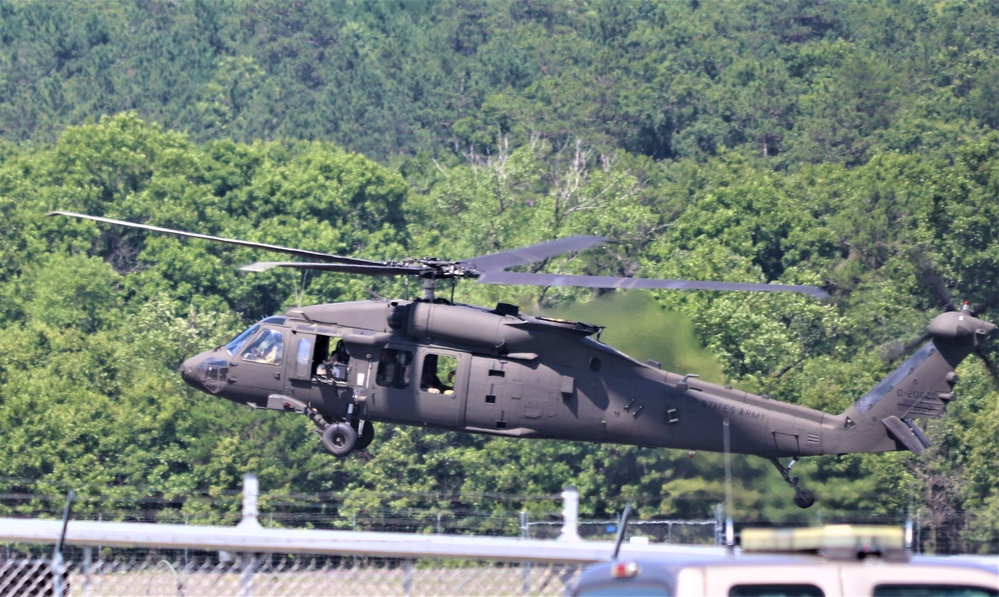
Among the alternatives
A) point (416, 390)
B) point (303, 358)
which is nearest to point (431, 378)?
point (416, 390)

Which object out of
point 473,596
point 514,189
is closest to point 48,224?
point 514,189

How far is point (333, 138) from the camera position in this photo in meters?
122

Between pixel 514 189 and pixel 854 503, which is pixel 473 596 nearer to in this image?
pixel 854 503

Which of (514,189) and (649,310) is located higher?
(514,189)

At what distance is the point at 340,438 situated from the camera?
73.8 ft

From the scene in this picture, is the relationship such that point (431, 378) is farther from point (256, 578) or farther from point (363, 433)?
point (256, 578)

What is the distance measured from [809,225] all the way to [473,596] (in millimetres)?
59145

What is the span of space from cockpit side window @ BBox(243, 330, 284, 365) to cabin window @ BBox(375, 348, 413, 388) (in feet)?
5.26

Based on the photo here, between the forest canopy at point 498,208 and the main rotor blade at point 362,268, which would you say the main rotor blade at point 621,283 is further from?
the forest canopy at point 498,208

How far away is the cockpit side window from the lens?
73.7 ft

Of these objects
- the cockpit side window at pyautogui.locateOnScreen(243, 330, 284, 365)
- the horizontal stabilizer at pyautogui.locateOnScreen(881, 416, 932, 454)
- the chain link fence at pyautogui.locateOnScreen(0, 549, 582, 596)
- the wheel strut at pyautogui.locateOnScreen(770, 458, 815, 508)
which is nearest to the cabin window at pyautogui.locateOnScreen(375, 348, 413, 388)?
the cockpit side window at pyautogui.locateOnScreen(243, 330, 284, 365)

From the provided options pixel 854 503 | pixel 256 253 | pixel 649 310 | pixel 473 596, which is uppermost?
pixel 256 253

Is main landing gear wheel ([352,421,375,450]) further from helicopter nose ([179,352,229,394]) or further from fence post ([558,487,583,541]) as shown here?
fence post ([558,487,583,541])

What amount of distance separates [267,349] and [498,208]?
44829mm
